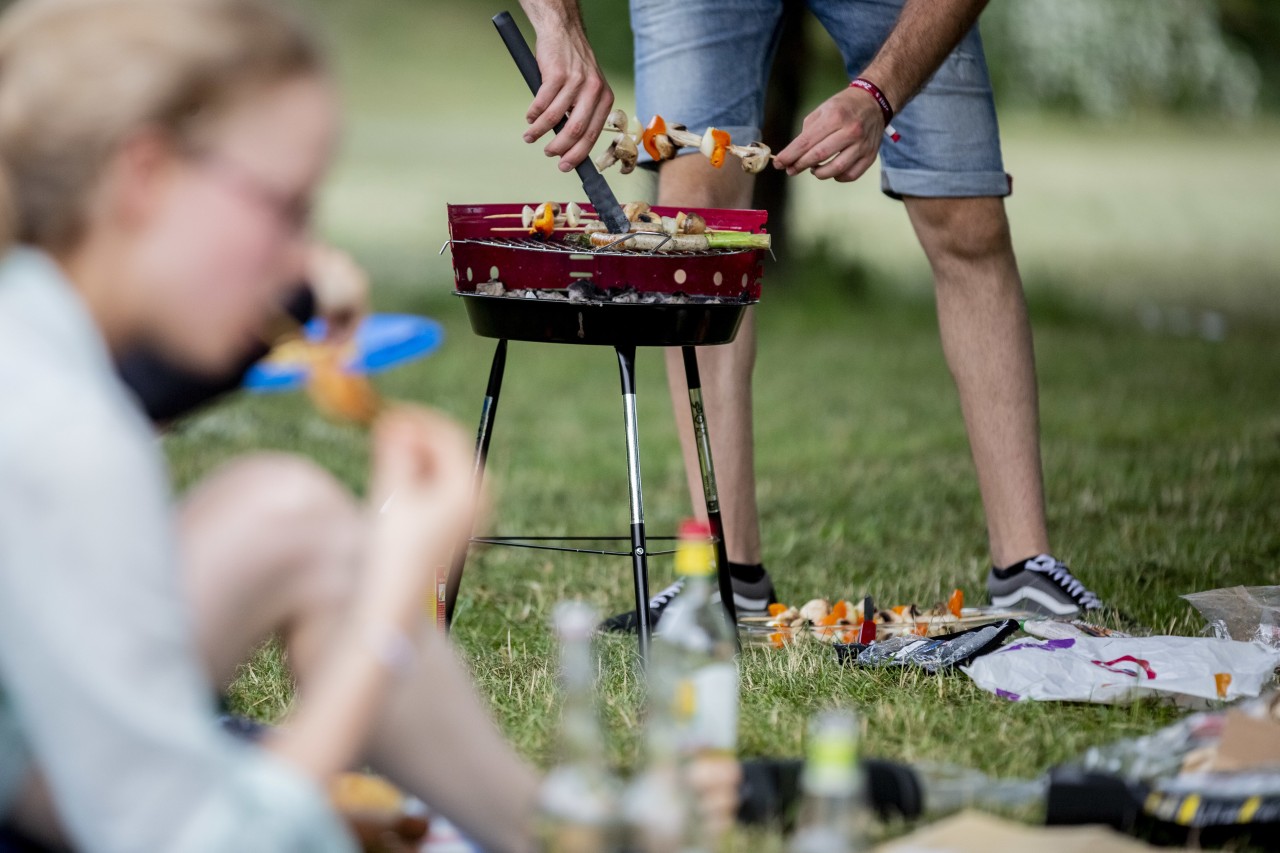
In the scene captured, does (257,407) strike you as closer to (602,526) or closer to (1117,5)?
(602,526)

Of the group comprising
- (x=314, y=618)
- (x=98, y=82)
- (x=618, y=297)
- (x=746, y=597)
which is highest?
(x=98, y=82)

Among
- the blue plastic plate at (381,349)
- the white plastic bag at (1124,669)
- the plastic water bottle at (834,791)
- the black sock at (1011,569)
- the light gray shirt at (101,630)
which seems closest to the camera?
the light gray shirt at (101,630)

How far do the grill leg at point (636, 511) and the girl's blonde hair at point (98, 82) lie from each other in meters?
1.52

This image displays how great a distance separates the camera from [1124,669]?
Answer: 2.99m

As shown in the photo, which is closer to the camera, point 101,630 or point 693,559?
point 101,630

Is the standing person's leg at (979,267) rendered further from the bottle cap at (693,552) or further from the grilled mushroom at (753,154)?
the bottle cap at (693,552)

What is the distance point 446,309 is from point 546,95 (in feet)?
23.7

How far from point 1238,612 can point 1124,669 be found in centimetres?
46

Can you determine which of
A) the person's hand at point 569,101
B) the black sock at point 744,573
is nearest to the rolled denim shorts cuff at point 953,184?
the person's hand at point 569,101

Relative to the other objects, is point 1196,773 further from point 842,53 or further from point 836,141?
point 842,53

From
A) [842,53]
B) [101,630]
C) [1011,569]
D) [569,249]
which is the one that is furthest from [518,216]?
[101,630]

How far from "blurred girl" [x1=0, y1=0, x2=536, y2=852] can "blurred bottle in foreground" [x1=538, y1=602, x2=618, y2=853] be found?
0.25 meters

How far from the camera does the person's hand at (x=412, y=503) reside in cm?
152

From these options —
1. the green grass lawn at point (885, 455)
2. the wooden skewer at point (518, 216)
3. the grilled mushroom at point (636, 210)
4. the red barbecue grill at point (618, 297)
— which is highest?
the grilled mushroom at point (636, 210)
